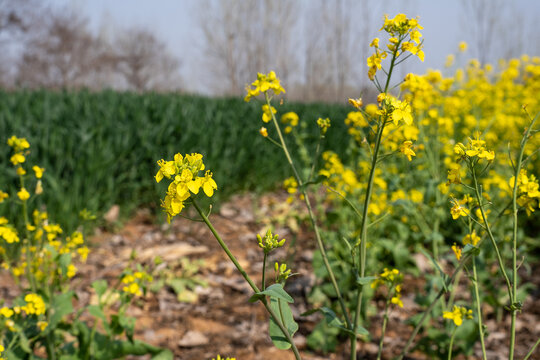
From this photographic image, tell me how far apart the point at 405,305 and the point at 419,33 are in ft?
5.95

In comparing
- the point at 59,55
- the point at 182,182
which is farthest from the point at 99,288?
the point at 59,55

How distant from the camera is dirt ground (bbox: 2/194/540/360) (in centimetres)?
206

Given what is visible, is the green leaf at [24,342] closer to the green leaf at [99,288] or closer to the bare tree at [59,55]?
the green leaf at [99,288]

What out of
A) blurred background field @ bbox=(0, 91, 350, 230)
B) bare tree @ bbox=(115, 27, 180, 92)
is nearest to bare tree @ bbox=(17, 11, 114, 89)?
bare tree @ bbox=(115, 27, 180, 92)

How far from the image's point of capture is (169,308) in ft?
7.93

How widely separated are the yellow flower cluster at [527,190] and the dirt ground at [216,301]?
106 centimetres

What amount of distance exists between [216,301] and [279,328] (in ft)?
5.19

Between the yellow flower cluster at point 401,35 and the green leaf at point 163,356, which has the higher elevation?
the yellow flower cluster at point 401,35

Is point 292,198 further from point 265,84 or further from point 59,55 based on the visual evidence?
point 59,55

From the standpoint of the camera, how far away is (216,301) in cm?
254

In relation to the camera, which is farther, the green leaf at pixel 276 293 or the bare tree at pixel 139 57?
the bare tree at pixel 139 57

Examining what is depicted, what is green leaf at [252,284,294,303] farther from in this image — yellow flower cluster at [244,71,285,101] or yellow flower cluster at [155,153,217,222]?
yellow flower cluster at [244,71,285,101]

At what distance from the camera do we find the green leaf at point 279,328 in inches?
39.1

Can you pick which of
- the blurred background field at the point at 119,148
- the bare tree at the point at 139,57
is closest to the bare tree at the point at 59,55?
the bare tree at the point at 139,57
